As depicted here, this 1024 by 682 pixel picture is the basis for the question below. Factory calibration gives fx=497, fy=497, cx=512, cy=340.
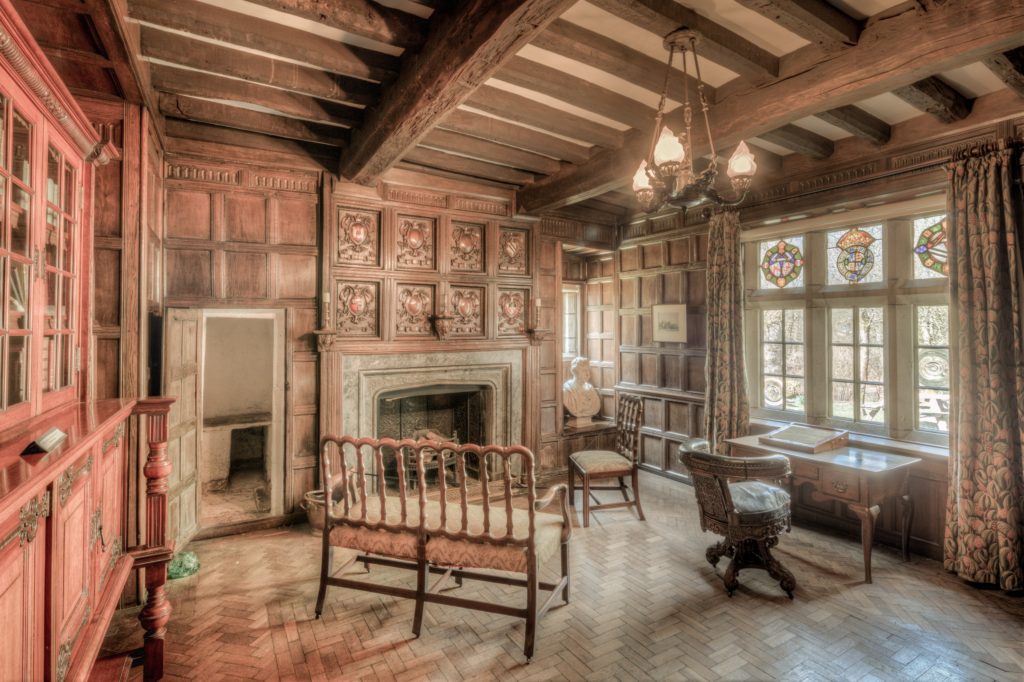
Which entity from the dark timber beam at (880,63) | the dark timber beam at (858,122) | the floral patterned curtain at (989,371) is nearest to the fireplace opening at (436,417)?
the dark timber beam at (880,63)

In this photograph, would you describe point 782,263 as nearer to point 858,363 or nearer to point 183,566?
point 858,363

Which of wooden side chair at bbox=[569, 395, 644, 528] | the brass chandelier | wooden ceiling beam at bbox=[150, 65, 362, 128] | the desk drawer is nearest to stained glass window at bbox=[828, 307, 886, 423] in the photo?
the desk drawer

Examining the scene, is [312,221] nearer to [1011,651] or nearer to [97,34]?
[97,34]

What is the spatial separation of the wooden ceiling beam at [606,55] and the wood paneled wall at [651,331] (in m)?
2.46

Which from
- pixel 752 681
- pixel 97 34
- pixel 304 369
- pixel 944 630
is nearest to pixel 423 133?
pixel 97 34

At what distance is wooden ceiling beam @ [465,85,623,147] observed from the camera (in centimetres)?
331

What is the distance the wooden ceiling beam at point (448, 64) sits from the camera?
1962mm

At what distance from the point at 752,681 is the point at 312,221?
170 inches

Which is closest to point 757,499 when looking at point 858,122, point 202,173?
point 858,122

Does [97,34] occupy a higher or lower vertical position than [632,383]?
higher

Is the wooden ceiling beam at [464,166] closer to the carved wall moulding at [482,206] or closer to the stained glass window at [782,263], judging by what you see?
the carved wall moulding at [482,206]

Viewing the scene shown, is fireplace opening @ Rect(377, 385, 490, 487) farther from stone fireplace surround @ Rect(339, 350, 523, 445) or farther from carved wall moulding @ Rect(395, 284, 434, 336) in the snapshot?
carved wall moulding @ Rect(395, 284, 434, 336)

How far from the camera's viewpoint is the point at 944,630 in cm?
268

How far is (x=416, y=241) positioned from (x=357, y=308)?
0.87m
